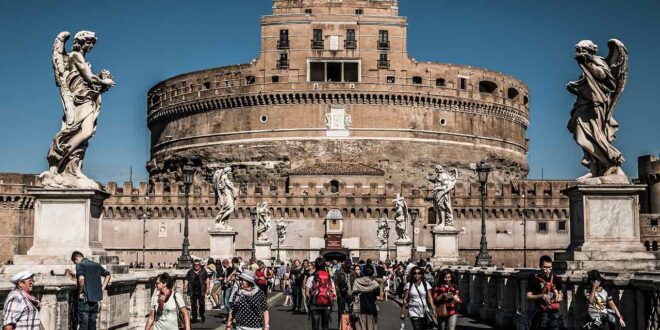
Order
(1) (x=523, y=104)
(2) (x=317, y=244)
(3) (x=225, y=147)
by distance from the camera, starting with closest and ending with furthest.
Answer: (2) (x=317, y=244), (3) (x=225, y=147), (1) (x=523, y=104)

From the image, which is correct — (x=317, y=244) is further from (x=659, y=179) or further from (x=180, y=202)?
(x=659, y=179)

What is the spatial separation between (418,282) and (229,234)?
43.5 feet

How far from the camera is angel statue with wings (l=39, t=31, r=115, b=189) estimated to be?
10711 mm

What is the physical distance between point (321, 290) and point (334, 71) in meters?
65.8

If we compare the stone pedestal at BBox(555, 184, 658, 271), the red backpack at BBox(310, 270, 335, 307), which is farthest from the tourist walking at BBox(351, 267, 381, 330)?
the stone pedestal at BBox(555, 184, 658, 271)

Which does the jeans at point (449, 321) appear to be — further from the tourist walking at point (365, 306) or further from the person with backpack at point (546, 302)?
the person with backpack at point (546, 302)

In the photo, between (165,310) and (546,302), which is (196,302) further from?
(546,302)

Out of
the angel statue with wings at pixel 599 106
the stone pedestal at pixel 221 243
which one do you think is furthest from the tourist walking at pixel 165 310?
the stone pedestal at pixel 221 243

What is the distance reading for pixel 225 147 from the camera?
7712cm

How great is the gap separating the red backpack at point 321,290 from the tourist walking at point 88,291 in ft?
13.4

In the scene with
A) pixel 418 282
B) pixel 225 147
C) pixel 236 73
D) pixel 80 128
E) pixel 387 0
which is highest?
pixel 387 0

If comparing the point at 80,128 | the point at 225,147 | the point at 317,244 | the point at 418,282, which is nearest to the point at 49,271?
the point at 80,128

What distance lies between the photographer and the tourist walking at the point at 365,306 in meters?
11.4

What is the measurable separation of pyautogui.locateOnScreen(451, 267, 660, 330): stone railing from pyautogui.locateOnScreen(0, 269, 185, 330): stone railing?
5291 millimetres
